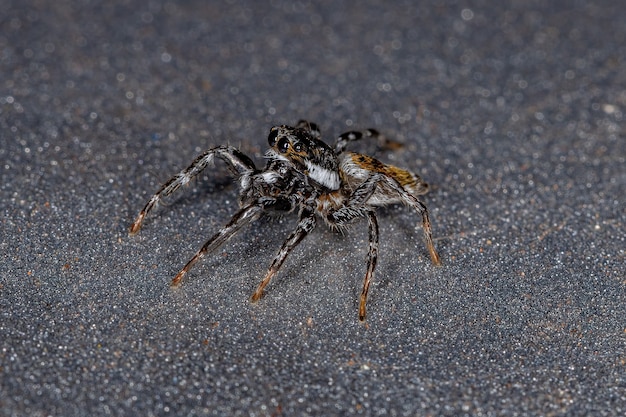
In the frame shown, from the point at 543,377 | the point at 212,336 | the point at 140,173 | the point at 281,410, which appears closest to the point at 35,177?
the point at 140,173

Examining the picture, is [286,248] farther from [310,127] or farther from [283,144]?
[310,127]

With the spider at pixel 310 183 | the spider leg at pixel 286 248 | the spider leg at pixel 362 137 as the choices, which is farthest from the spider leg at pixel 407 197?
the spider leg at pixel 362 137

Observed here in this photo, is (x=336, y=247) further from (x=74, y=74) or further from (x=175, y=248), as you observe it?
(x=74, y=74)

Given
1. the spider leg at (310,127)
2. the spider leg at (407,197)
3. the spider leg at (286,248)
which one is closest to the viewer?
the spider leg at (286,248)

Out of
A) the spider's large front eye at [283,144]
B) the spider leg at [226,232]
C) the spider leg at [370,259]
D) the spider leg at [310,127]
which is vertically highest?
the spider's large front eye at [283,144]

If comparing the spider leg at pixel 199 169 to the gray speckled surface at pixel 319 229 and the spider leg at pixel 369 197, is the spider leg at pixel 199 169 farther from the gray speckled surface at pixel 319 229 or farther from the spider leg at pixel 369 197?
the spider leg at pixel 369 197

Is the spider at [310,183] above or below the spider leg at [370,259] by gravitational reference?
above

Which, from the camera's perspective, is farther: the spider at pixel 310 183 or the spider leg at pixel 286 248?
the spider at pixel 310 183
